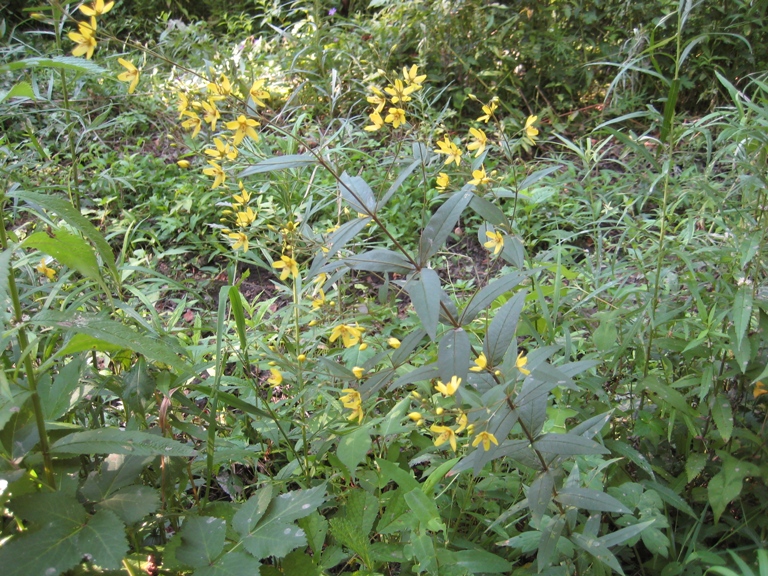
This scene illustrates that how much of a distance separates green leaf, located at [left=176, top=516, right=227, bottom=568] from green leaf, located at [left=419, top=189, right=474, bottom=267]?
673 mm

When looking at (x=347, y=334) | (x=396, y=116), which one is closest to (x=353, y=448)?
(x=347, y=334)

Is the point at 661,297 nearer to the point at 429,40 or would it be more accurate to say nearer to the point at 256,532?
the point at 256,532

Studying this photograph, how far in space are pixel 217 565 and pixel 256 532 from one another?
105 millimetres

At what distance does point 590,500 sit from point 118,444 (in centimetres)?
95

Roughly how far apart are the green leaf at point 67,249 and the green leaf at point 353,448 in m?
0.68

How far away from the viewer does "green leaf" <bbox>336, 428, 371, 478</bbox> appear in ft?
4.73

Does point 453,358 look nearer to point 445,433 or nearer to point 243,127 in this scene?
point 445,433

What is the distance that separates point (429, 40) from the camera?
423 centimetres

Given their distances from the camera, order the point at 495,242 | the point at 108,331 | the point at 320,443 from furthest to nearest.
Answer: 1. the point at 320,443
2. the point at 495,242
3. the point at 108,331

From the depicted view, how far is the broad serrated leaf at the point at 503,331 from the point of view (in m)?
1.24

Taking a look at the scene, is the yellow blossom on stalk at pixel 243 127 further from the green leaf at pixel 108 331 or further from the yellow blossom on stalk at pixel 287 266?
the green leaf at pixel 108 331

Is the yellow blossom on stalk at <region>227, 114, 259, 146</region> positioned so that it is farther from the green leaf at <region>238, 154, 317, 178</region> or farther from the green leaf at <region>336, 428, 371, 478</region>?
the green leaf at <region>336, 428, 371, 478</region>

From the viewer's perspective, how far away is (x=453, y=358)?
1164 millimetres

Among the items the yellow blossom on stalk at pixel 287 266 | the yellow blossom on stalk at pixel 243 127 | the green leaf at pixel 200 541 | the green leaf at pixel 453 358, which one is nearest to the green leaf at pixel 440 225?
the green leaf at pixel 453 358
